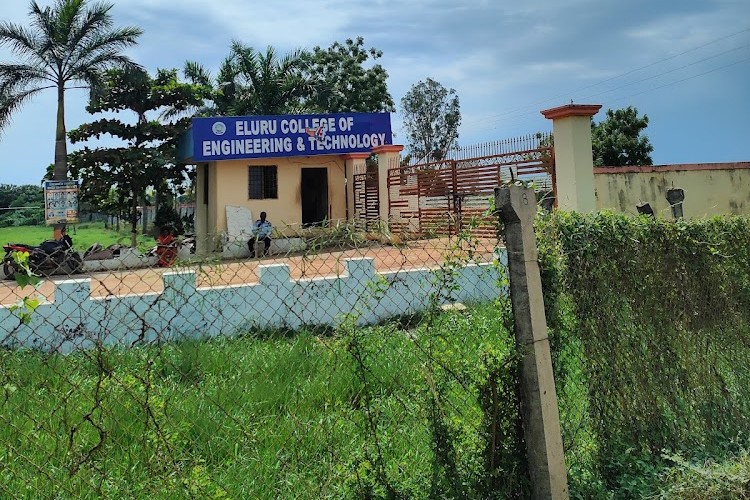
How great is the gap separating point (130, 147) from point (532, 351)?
1883 cm

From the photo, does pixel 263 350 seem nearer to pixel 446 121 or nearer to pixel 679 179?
pixel 679 179

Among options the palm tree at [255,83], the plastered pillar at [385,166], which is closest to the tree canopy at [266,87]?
the palm tree at [255,83]

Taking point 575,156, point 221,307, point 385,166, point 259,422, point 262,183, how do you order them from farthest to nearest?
point 262,183 → point 385,166 → point 575,156 → point 221,307 → point 259,422

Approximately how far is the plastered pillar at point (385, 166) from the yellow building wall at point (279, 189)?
2.35 metres

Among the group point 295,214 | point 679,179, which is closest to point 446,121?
point 295,214

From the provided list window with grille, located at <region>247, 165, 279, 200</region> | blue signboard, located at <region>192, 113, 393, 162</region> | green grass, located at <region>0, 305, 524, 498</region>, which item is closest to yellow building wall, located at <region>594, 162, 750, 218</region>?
blue signboard, located at <region>192, 113, 393, 162</region>

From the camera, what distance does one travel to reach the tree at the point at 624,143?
26.3m

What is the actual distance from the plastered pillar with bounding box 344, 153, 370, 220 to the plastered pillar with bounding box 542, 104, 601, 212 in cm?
1028

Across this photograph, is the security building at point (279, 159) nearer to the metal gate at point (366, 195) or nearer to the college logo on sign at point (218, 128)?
the college logo on sign at point (218, 128)

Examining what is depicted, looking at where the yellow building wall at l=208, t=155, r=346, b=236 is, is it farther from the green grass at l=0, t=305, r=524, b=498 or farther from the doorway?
the green grass at l=0, t=305, r=524, b=498

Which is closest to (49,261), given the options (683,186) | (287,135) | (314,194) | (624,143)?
(683,186)

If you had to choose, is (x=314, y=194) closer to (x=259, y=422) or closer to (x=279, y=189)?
(x=279, y=189)

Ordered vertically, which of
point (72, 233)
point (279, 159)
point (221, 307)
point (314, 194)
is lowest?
point (221, 307)

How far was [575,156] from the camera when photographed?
8133mm
